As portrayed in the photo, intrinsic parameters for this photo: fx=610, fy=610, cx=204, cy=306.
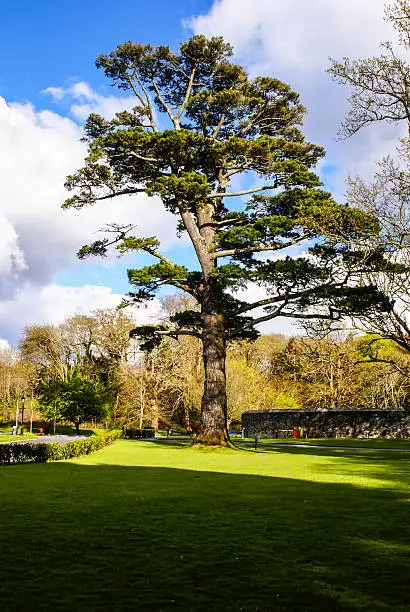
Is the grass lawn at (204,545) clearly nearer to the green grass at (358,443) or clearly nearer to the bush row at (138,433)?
the green grass at (358,443)

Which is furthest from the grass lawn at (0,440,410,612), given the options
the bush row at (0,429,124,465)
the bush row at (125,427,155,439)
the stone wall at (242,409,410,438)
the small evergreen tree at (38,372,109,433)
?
the small evergreen tree at (38,372,109,433)

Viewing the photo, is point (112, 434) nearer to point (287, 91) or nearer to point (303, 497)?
point (287, 91)

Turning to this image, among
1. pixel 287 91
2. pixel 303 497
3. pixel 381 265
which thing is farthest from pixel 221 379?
pixel 303 497

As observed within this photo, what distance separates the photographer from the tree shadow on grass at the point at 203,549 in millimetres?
5152

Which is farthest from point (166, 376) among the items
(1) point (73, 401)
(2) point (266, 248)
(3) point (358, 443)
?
(2) point (266, 248)

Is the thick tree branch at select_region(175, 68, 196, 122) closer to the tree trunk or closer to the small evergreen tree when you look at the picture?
the tree trunk

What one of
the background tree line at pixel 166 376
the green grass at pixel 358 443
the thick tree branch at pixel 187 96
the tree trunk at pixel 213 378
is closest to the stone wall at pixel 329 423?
the green grass at pixel 358 443

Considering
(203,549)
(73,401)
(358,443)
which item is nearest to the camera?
(203,549)

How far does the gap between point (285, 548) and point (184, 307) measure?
50105 mm

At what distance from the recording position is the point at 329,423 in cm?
4466

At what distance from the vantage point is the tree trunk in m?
28.1

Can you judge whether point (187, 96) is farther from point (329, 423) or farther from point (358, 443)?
point (329, 423)

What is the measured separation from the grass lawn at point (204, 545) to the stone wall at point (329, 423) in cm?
2911

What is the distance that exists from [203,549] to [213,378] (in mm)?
21508
